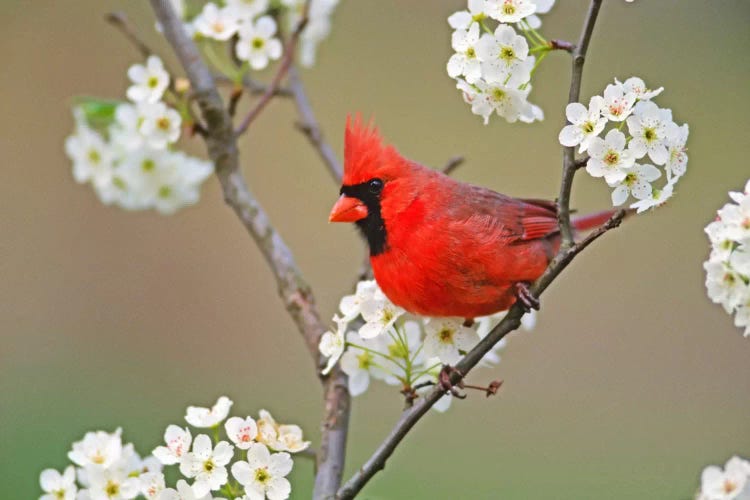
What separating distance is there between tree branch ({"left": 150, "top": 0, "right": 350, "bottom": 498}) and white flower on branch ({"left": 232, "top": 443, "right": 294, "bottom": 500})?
50 cm

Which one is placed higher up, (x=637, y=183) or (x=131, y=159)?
(x=131, y=159)

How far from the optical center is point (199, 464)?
4.81ft

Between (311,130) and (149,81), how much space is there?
1.41 feet

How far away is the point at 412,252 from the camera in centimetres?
204

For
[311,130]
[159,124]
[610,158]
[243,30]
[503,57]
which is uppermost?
[243,30]

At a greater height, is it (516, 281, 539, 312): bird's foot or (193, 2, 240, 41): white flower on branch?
(193, 2, 240, 41): white flower on branch

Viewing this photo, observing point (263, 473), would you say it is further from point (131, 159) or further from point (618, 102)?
point (131, 159)

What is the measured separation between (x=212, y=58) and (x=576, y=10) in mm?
3893

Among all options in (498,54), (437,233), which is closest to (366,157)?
(437,233)

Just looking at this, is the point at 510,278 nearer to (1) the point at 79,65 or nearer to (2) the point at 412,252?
(2) the point at 412,252

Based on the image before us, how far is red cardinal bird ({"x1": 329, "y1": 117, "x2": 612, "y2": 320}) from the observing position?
6.50 feet

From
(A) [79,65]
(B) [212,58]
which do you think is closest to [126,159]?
(B) [212,58]

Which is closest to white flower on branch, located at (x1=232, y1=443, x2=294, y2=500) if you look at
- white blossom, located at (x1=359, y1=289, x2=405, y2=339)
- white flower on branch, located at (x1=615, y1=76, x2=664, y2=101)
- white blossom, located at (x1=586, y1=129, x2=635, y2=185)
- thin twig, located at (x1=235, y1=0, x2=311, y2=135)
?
white blossom, located at (x1=359, y1=289, x2=405, y2=339)

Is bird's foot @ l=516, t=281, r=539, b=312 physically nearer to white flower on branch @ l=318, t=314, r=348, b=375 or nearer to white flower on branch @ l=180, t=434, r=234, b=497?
white flower on branch @ l=318, t=314, r=348, b=375
